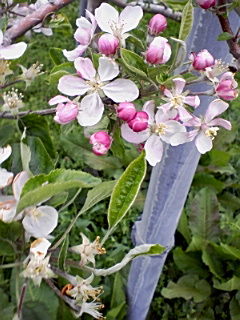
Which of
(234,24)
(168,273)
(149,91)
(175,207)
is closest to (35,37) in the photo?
(168,273)

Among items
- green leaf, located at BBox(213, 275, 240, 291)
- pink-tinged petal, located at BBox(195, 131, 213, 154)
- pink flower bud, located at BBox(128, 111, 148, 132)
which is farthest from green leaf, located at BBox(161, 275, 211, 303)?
pink flower bud, located at BBox(128, 111, 148, 132)

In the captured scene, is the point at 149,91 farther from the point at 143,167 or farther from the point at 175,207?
the point at 175,207

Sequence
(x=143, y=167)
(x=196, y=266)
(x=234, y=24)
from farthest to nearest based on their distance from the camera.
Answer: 1. (x=196, y=266)
2. (x=234, y=24)
3. (x=143, y=167)

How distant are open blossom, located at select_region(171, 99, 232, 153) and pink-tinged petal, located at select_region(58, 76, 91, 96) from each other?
0.46 ft

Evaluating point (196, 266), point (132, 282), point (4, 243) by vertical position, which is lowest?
point (196, 266)

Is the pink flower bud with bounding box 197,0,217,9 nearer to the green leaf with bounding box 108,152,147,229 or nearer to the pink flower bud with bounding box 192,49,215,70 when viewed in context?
the pink flower bud with bounding box 192,49,215,70

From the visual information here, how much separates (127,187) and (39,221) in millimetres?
116

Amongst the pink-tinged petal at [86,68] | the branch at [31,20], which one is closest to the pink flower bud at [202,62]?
the pink-tinged petal at [86,68]

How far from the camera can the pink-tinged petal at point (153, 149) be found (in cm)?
64

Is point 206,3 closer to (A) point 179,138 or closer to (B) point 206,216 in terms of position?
(A) point 179,138

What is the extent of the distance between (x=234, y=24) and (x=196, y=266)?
3.84 feet

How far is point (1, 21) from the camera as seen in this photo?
2.44ft

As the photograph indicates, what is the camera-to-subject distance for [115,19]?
617 mm

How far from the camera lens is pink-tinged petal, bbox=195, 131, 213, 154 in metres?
0.68
